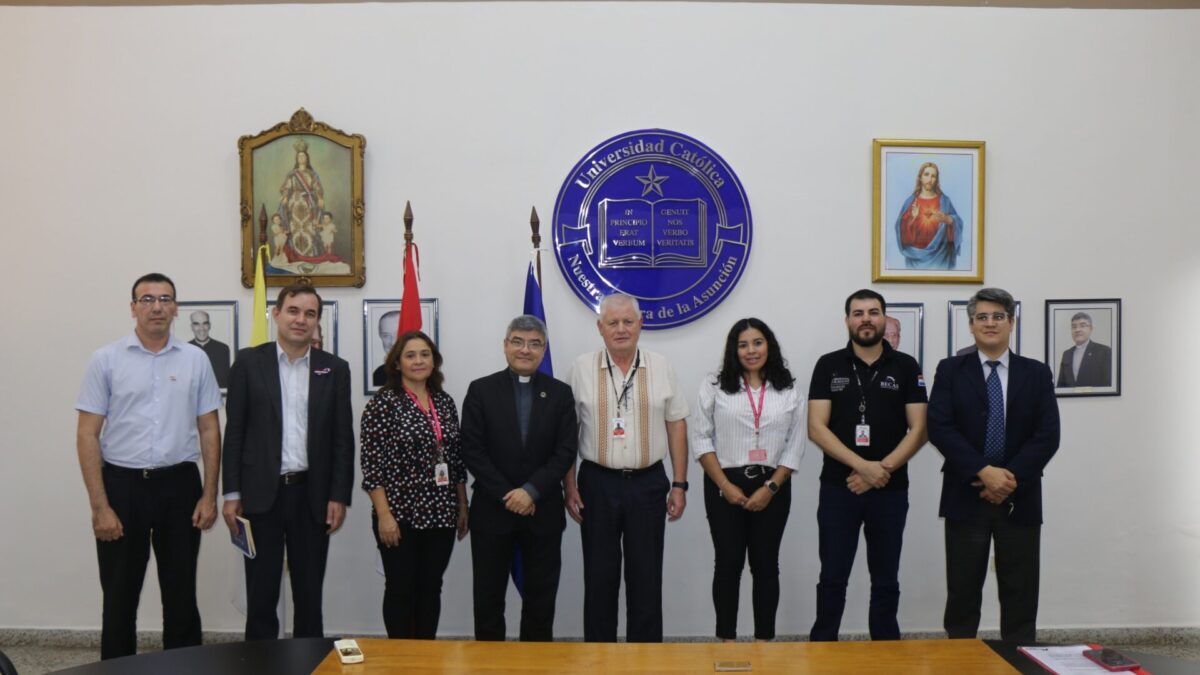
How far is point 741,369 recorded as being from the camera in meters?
3.70

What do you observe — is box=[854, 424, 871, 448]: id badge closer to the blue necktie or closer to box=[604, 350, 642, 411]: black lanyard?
the blue necktie

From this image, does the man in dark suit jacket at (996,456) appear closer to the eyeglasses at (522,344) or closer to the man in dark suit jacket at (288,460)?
the eyeglasses at (522,344)

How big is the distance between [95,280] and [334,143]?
1.38 meters

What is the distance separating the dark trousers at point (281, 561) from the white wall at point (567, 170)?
34.8 inches

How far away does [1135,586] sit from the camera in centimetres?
434

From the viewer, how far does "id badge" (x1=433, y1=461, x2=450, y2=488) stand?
11.1 feet

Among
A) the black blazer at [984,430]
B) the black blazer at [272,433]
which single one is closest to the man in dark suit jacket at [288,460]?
the black blazer at [272,433]

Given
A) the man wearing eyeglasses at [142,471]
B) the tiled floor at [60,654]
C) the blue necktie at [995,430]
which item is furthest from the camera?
the tiled floor at [60,654]

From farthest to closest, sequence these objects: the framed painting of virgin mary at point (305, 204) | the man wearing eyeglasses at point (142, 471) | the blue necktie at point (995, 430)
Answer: the framed painting of virgin mary at point (305, 204), the blue necktie at point (995, 430), the man wearing eyeglasses at point (142, 471)

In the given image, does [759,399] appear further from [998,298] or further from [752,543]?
[998,298]

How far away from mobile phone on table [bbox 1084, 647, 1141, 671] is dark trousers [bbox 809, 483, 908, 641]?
1.47 meters

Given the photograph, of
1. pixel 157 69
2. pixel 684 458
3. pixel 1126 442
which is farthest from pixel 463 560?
pixel 1126 442

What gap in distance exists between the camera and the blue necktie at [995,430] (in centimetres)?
340

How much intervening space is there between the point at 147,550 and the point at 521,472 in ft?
4.88
